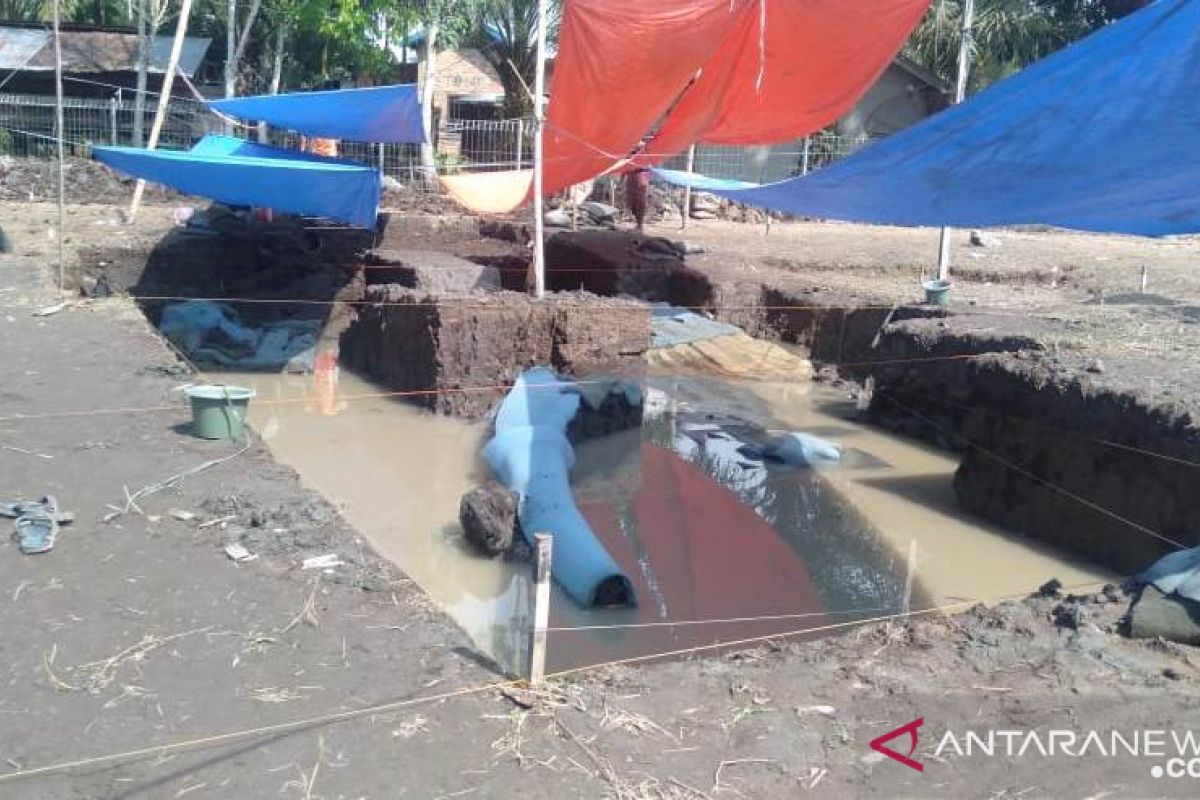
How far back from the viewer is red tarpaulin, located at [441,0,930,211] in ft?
31.1

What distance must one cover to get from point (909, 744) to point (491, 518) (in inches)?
137

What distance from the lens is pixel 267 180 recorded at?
34.7 ft

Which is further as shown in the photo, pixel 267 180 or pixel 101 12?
pixel 101 12

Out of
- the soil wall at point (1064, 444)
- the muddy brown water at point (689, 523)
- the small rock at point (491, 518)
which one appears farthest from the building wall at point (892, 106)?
the small rock at point (491, 518)

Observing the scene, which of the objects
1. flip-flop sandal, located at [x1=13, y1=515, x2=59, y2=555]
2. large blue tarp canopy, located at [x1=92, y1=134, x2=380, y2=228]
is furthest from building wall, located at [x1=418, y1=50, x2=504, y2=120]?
flip-flop sandal, located at [x1=13, y1=515, x2=59, y2=555]

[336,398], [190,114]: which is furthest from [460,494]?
[190,114]

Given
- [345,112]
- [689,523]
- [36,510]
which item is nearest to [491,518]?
[689,523]

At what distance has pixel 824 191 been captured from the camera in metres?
7.56

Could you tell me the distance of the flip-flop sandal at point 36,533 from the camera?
183 inches

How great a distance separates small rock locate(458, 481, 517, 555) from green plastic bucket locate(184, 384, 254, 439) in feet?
4.93

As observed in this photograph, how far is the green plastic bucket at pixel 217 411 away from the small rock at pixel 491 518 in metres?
1.50

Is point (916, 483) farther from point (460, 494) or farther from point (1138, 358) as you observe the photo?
point (460, 494)

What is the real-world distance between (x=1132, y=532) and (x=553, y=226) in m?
11.6

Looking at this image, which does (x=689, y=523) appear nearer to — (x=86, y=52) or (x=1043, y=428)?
(x=1043, y=428)
